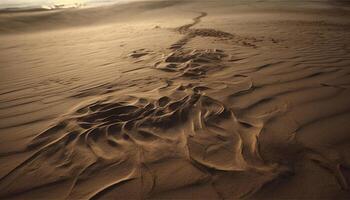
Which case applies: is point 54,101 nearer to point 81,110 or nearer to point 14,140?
point 81,110

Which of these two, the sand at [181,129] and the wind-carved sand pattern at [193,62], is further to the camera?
the wind-carved sand pattern at [193,62]

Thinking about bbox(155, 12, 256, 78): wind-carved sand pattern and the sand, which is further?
bbox(155, 12, 256, 78): wind-carved sand pattern

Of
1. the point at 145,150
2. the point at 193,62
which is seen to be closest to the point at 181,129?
the point at 145,150

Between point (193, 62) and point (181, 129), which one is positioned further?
point (193, 62)

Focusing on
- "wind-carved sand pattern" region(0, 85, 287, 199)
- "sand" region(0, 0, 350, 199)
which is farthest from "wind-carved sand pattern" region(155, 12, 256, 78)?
"wind-carved sand pattern" region(0, 85, 287, 199)

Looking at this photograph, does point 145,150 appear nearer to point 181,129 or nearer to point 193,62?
point 181,129

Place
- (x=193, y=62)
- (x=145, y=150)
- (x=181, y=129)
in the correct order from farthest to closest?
1. (x=193, y=62)
2. (x=181, y=129)
3. (x=145, y=150)

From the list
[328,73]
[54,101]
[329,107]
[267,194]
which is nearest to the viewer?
[267,194]

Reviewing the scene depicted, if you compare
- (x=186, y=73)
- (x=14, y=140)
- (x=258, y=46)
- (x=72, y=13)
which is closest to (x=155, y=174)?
(x=14, y=140)

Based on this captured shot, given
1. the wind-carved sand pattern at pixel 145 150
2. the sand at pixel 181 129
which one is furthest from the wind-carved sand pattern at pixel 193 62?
the wind-carved sand pattern at pixel 145 150

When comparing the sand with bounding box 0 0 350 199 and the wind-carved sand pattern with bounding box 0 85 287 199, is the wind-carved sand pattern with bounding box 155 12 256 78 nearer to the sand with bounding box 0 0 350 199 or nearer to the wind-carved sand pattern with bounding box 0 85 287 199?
the sand with bounding box 0 0 350 199

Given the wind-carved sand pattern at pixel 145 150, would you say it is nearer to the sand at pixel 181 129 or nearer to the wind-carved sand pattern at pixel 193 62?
the sand at pixel 181 129
